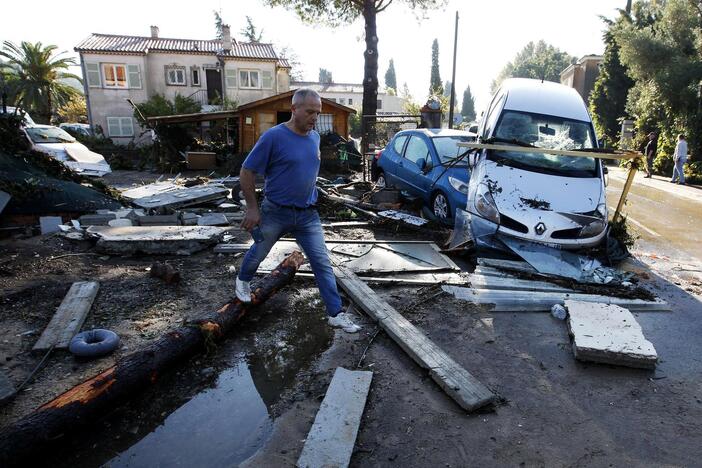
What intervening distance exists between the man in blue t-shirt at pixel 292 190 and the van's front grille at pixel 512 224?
288cm

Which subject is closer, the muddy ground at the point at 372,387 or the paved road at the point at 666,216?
the muddy ground at the point at 372,387

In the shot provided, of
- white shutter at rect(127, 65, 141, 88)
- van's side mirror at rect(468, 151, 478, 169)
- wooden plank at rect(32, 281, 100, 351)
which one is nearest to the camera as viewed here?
wooden plank at rect(32, 281, 100, 351)

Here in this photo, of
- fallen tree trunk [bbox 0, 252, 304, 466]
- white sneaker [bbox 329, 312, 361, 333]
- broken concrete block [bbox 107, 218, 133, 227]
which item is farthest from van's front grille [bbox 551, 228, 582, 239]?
broken concrete block [bbox 107, 218, 133, 227]

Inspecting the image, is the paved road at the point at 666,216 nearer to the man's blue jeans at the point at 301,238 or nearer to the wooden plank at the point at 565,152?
the wooden plank at the point at 565,152

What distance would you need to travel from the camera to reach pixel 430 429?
2.89m

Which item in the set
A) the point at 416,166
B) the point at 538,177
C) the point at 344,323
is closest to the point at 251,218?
Result: the point at 344,323

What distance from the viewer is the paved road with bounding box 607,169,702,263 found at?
298 inches

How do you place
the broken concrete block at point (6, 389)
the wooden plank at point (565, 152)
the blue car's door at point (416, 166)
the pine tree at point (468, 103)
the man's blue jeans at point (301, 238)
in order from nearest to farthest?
the broken concrete block at point (6, 389), the man's blue jeans at point (301, 238), the wooden plank at point (565, 152), the blue car's door at point (416, 166), the pine tree at point (468, 103)

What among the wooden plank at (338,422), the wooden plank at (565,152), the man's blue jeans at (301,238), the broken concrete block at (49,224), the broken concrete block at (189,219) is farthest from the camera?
the broken concrete block at (189,219)

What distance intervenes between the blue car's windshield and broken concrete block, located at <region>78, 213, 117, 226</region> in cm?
596

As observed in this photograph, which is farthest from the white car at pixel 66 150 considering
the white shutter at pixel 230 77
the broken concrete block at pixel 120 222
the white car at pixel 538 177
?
the white shutter at pixel 230 77

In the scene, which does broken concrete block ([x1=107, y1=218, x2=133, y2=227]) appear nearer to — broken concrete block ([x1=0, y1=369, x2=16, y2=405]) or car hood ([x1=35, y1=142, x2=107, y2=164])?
broken concrete block ([x1=0, y1=369, x2=16, y2=405])

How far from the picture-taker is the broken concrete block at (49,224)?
23.1 ft

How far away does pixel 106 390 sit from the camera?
278 cm
